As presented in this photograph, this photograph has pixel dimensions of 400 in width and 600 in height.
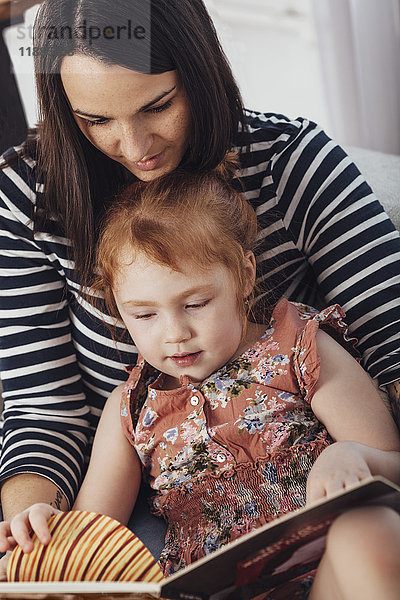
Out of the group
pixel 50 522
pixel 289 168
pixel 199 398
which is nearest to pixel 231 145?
pixel 289 168

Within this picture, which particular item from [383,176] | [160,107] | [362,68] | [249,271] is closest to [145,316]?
[249,271]

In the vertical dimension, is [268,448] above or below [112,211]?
below

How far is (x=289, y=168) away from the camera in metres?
1.12

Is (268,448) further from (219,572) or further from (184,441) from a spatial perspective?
(219,572)

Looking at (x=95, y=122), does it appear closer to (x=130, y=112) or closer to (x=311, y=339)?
(x=130, y=112)

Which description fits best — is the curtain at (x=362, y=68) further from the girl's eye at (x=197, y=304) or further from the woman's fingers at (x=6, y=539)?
the woman's fingers at (x=6, y=539)

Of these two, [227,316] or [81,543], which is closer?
[81,543]

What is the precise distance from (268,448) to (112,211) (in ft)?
1.36

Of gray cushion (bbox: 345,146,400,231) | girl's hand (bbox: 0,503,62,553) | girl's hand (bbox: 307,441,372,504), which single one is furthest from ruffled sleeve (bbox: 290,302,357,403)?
girl's hand (bbox: 0,503,62,553)

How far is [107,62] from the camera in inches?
35.3

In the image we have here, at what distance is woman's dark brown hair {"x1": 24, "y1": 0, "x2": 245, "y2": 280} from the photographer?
91 centimetres

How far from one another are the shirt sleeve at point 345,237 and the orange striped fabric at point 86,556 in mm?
449

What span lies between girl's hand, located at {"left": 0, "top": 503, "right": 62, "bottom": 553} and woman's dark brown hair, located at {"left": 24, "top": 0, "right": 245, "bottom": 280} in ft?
1.28

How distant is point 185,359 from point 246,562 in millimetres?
362
